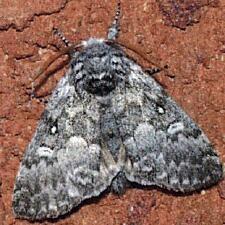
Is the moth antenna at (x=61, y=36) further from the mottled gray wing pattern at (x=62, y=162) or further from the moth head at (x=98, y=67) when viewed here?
the mottled gray wing pattern at (x=62, y=162)

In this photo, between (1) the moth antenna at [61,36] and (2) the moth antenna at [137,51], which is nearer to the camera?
(2) the moth antenna at [137,51]

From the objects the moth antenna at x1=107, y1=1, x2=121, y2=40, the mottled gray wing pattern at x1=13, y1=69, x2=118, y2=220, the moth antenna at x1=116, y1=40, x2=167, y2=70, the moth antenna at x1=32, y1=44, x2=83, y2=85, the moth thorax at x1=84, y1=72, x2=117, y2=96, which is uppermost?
the moth antenna at x1=107, y1=1, x2=121, y2=40

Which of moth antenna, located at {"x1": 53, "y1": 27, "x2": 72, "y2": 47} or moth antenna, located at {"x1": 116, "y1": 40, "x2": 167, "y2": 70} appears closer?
moth antenna, located at {"x1": 116, "y1": 40, "x2": 167, "y2": 70}

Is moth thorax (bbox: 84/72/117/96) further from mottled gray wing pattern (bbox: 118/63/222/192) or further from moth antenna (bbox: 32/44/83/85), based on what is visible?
moth antenna (bbox: 32/44/83/85)

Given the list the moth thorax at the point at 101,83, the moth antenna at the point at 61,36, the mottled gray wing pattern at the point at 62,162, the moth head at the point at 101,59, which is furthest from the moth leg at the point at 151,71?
the moth antenna at the point at 61,36

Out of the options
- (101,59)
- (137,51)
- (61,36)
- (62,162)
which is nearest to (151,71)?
(137,51)

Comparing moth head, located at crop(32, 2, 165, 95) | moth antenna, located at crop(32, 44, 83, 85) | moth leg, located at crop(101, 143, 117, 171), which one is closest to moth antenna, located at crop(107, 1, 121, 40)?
moth head, located at crop(32, 2, 165, 95)
